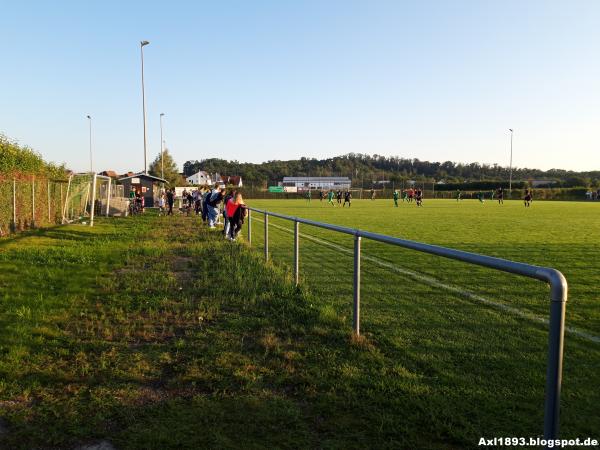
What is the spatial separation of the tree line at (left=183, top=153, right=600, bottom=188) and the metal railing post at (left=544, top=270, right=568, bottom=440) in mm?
153377

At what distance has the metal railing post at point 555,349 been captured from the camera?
1.99 m

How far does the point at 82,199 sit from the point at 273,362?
81.9 feet

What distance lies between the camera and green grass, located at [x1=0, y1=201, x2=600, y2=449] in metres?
2.79

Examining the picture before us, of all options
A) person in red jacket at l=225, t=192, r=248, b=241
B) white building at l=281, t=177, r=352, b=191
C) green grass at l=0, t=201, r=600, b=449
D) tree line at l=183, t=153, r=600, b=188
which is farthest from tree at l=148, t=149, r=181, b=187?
green grass at l=0, t=201, r=600, b=449

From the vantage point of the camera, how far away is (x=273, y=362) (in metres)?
3.85

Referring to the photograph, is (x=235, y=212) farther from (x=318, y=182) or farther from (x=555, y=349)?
(x=318, y=182)

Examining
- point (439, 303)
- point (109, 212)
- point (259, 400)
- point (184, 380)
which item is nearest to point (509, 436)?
point (259, 400)

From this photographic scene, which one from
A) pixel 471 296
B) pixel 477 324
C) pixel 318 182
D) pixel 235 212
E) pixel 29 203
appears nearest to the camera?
pixel 477 324

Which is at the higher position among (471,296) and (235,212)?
(235,212)

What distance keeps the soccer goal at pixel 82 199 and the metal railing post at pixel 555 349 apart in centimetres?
1987

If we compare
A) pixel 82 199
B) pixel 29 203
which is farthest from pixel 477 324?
pixel 82 199

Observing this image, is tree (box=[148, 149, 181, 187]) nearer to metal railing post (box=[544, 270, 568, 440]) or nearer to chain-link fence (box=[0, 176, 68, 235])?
chain-link fence (box=[0, 176, 68, 235])

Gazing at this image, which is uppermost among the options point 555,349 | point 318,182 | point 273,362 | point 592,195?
point 318,182

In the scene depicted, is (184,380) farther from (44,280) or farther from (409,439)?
(44,280)
